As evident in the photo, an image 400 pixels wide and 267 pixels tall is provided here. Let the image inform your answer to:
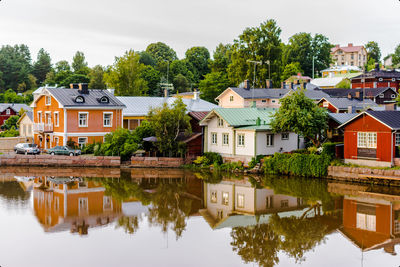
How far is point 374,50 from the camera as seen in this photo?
131 meters

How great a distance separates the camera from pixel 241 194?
27.8m

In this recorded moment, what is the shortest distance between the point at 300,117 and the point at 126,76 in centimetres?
3504

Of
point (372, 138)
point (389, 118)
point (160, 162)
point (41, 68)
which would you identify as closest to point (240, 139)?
point (160, 162)

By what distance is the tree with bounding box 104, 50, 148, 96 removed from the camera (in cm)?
6275

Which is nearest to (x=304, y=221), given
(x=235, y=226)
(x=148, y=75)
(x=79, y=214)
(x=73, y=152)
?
A: (x=235, y=226)

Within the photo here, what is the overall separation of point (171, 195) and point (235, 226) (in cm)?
728

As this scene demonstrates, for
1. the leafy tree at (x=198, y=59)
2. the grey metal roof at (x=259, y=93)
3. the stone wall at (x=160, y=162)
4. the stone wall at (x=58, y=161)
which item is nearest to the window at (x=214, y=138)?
the stone wall at (x=160, y=162)

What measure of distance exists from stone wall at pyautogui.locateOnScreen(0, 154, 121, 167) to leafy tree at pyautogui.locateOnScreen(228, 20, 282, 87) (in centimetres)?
3600

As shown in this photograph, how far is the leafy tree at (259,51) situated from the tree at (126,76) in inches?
657

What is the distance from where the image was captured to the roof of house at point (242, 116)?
3744cm

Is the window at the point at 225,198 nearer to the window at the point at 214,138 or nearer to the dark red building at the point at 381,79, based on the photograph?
the window at the point at 214,138

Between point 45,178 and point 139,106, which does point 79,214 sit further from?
point 139,106

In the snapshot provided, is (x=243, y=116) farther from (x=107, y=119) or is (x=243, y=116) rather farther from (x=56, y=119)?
(x=56, y=119)

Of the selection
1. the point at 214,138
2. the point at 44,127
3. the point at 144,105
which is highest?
the point at 144,105
